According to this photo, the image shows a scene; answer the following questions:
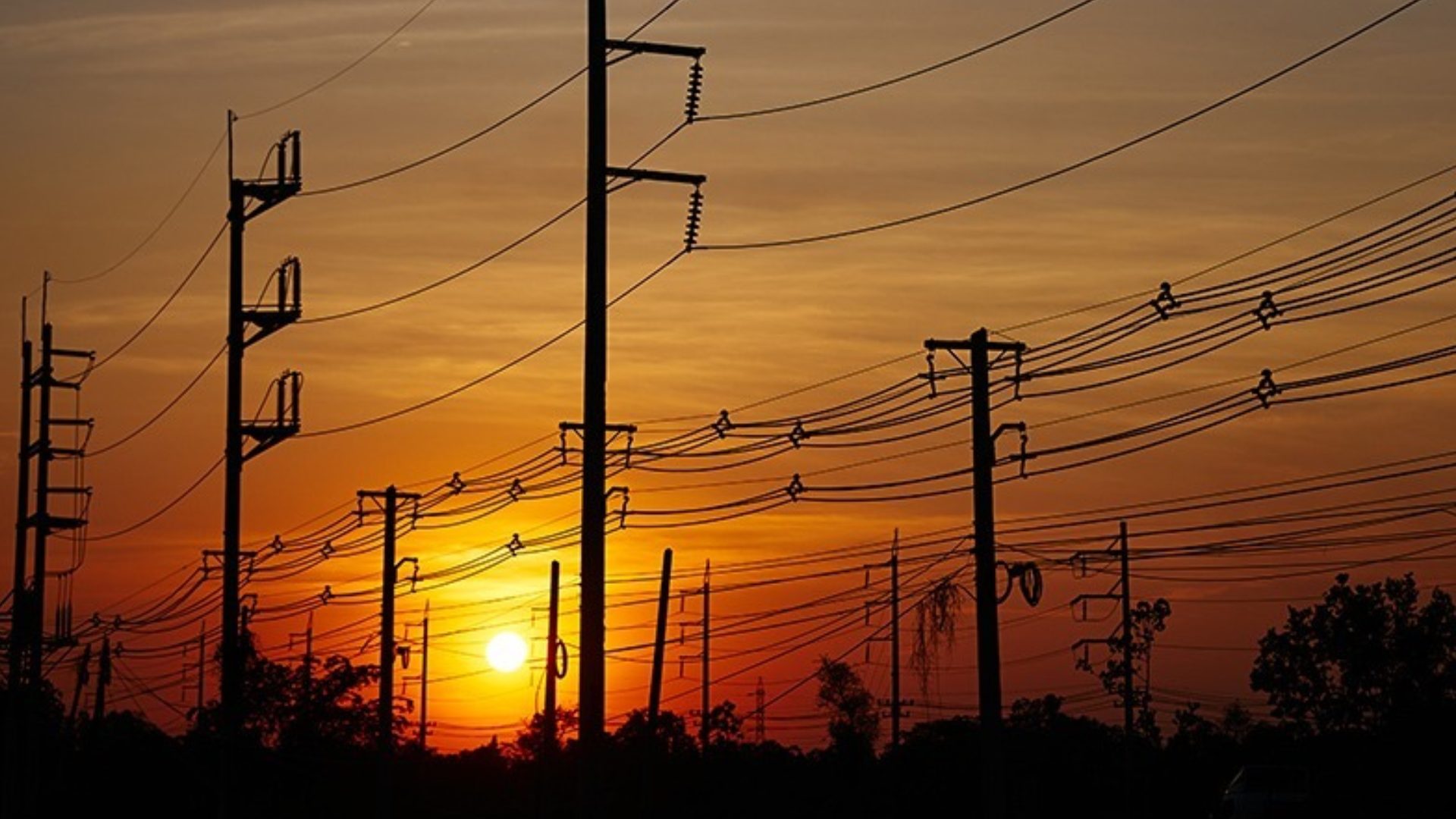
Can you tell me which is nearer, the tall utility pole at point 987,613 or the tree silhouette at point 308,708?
the tall utility pole at point 987,613

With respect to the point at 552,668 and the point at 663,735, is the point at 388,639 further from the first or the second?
the point at 663,735

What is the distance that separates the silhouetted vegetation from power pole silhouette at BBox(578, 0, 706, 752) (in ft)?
118

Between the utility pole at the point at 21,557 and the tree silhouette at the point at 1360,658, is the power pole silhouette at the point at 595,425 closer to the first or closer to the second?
the utility pole at the point at 21,557

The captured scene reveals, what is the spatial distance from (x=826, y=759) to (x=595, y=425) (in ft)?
280

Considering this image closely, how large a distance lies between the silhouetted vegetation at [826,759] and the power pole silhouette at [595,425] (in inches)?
1412

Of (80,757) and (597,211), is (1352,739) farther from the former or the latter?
(597,211)

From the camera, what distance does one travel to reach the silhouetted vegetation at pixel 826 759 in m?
94.6

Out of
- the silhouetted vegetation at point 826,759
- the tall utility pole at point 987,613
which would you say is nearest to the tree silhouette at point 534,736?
the silhouetted vegetation at point 826,759

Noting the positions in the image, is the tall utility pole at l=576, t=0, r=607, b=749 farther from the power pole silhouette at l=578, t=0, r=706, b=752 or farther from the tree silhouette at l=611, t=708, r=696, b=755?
the tree silhouette at l=611, t=708, r=696, b=755

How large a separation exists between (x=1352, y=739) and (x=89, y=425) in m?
73.4

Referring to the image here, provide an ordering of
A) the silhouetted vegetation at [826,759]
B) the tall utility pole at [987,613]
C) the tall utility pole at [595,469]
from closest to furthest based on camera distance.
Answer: the tall utility pole at [595,469], the tall utility pole at [987,613], the silhouetted vegetation at [826,759]

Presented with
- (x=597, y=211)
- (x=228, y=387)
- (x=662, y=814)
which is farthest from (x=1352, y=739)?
(x=597, y=211)

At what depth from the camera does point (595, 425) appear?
1183 inches

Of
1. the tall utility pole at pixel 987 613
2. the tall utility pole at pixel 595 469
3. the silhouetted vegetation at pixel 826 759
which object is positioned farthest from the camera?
the silhouetted vegetation at pixel 826 759
